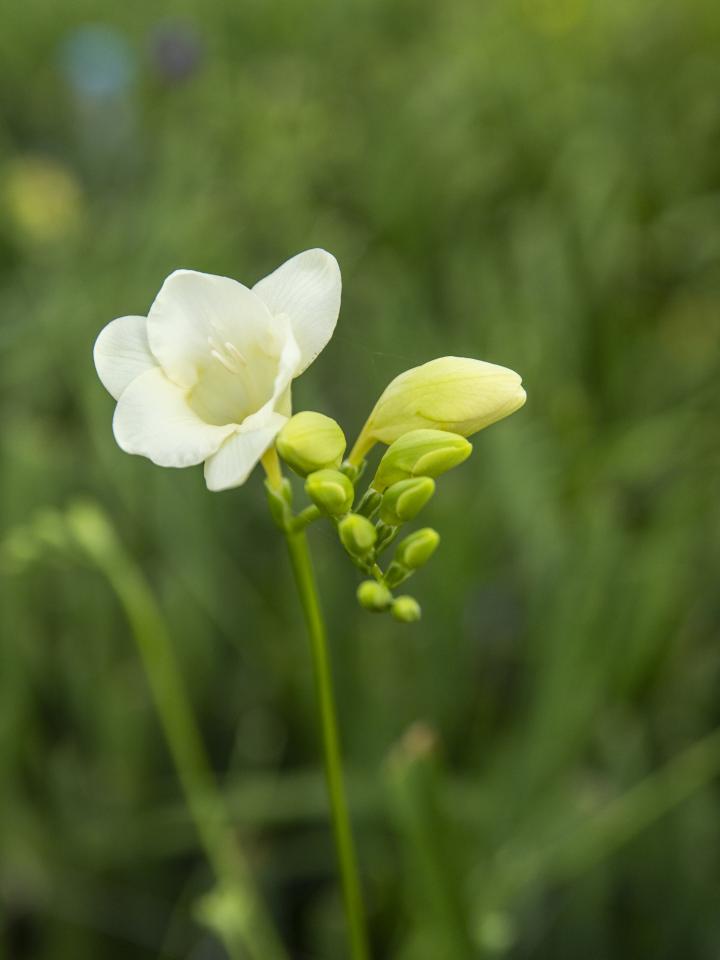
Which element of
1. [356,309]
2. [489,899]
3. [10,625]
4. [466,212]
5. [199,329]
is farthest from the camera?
[466,212]

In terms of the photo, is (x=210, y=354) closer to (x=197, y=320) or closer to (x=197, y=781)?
(x=197, y=320)

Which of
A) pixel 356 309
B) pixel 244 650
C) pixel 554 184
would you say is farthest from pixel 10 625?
pixel 554 184

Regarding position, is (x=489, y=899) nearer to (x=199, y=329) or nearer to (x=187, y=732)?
(x=187, y=732)

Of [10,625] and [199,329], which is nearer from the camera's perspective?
[199,329]

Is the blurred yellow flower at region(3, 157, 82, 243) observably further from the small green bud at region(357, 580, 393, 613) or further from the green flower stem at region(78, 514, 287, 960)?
the small green bud at region(357, 580, 393, 613)

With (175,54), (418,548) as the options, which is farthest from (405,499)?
(175,54)

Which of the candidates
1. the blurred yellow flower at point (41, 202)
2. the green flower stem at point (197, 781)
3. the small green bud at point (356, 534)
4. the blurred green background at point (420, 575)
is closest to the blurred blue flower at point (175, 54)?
the blurred green background at point (420, 575)

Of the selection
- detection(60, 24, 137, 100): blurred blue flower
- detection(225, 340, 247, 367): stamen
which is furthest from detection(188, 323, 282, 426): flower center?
detection(60, 24, 137, 100): blurred blue flower
